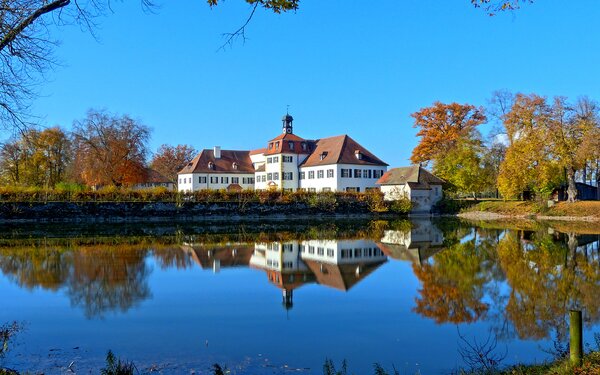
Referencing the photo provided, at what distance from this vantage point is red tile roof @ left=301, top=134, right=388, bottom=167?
5443 cm

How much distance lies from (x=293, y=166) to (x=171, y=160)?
1013 inches

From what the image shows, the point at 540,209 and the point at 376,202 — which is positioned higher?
the point at 376,202

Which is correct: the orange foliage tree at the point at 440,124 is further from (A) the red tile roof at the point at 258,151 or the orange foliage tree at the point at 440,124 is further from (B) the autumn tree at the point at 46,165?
(B) the autumn tree at the point at 46,165

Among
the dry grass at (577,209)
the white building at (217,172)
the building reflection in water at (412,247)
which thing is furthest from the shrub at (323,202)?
the white building at (217,172)

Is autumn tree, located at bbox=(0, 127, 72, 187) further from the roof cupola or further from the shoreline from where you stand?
the shoreline

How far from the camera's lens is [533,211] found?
42.0m

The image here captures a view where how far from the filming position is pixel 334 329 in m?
8.22

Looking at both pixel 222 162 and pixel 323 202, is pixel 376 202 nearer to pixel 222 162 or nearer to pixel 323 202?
pixel 323 202

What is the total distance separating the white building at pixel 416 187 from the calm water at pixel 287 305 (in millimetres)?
28173

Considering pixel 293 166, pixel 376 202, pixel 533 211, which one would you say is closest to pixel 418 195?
pixel 376 202

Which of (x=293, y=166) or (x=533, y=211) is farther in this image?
(x=293, y=166)

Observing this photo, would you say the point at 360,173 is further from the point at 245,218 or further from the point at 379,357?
the point at 379,357

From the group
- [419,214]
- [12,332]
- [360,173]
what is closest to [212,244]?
[12,332]

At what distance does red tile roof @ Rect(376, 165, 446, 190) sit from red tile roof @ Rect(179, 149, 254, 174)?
21.5 meters
